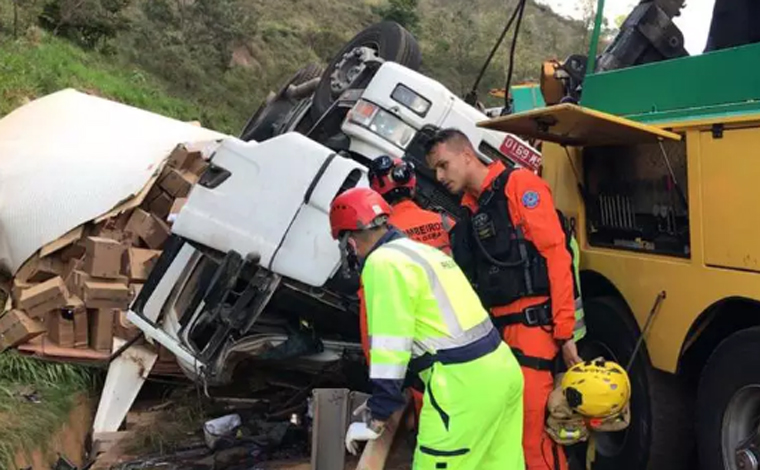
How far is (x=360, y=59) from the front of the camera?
647cm

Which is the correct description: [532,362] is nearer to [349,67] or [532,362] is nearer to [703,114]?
[703,114]

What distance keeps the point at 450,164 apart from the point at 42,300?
3872 mm

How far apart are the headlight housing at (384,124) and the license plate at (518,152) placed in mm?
670

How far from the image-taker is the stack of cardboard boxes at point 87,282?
611 cm

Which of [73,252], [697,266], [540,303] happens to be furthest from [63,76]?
[697,266]

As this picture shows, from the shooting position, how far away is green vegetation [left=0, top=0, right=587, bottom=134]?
40.2 feet

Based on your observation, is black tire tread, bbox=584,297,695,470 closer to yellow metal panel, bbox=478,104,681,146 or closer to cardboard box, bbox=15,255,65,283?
yellow metal panel, bbox=478,104,681,146

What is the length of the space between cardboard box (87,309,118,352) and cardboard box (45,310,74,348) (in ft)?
0.58

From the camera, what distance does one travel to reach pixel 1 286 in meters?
6.71

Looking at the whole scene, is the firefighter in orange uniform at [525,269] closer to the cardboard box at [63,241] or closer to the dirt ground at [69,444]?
the dirt ground at [69,444]

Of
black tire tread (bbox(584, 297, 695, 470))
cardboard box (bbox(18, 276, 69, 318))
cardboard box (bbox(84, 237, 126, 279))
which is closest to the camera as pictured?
black tire tread (bbox(584, 297, 695, 470))

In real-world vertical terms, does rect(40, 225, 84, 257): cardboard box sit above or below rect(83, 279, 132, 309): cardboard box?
above

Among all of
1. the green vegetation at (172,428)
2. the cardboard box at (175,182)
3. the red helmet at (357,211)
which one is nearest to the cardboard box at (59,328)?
the green vegetation at (172,428)

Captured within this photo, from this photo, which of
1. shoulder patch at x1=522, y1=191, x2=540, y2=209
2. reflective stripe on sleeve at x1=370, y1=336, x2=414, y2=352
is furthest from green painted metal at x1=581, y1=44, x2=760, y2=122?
reflective stripe on sleeve at x1=370, y1=336, x2=414, y2=352
